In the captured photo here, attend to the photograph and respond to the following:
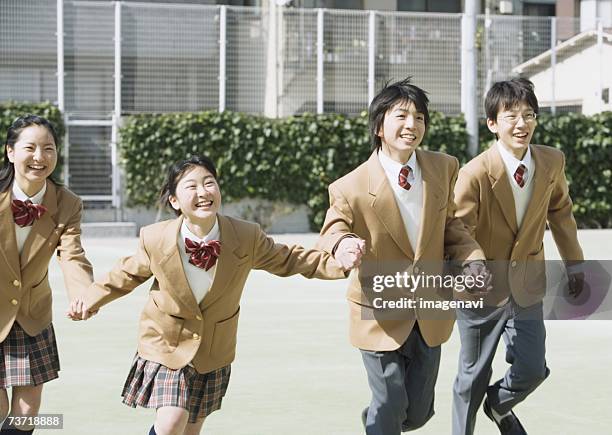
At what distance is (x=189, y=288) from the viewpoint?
14.4 feet

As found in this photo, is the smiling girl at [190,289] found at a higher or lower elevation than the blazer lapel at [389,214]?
lower

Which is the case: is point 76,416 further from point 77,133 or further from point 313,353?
point 77,133

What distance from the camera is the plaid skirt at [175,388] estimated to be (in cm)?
436

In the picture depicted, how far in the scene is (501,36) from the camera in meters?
21.0

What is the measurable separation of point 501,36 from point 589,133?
2.44 metres

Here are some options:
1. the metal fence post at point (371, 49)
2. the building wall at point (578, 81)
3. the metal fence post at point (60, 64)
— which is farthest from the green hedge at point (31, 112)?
the building wall at point (578, 81)

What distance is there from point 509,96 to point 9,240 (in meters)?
2.25

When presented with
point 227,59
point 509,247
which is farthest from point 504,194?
point 227,59

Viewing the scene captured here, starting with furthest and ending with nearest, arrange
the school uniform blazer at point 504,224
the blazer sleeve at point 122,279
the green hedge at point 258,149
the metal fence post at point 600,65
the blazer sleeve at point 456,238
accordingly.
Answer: the metal fence post at point 600,65 < the green hedge at point 258,149 < the school uniform blazer at point 504,224 < the blazer sleeve at point 456,238 < the blazer sleeve at point 122,279

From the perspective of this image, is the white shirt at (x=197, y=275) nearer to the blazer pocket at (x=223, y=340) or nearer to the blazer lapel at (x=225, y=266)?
the blazer lapel at (x=225, y=266)

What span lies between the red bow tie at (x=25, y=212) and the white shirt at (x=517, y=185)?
6.67 ft

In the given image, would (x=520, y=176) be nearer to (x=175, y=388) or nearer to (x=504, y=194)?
(x=504, y=194)

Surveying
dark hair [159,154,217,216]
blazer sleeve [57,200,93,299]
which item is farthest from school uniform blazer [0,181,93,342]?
dark hair [159,154,217,216]

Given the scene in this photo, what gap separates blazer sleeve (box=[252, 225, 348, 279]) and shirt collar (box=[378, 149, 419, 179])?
470 mm
